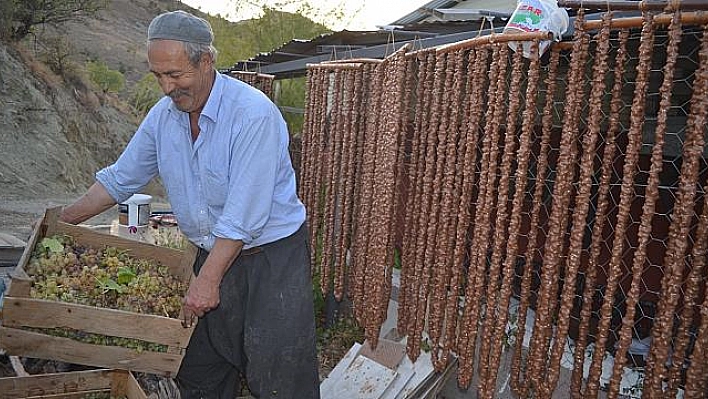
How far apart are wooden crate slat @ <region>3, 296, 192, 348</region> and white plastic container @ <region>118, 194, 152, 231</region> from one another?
3046mm

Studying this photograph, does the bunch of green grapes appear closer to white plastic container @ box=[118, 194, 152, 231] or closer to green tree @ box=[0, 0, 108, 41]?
white plastic container @ box=[118, 194, 152, 231]

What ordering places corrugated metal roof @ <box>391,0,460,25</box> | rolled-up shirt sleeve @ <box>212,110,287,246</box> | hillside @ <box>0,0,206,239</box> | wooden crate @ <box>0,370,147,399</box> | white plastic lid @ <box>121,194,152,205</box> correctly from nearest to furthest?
→ rolled-up shirt sleeve @ <box>212,110,287,246</box>
wooden crate @ <box>0,370,147,399</box>
white plastic lid @ <box>121,194,152,205</box>
corrugated metal roof @ <box>391,0,460,25</box>
hillside @ <box>0,0,206,239</box>

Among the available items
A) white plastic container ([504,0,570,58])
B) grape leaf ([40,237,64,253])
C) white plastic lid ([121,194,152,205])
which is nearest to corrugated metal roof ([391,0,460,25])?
white plastic lid ([121,194,152,205])

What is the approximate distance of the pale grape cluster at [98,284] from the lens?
2582 millimetres

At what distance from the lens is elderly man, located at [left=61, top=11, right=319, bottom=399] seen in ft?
8.47

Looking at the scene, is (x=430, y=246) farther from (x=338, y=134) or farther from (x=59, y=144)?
(x=59, y=144)

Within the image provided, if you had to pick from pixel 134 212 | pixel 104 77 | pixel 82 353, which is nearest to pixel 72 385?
pixel 82 353

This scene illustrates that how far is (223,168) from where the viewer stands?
2736 mm

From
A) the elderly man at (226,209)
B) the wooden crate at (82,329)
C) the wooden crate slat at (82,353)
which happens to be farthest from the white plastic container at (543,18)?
the wooden crate slat at (82,353)

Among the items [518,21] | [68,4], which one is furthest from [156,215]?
[68,4]

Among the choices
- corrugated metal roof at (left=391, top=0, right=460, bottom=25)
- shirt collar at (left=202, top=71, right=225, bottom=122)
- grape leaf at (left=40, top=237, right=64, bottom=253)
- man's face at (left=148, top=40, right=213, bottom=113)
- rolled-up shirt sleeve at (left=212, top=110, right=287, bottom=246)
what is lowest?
grape leaf at (left=40, top=237, right=64, bottom=253)

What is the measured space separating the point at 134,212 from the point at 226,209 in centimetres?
321

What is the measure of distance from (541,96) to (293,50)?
2.73 metres

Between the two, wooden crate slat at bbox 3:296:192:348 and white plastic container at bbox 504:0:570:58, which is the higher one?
white plastic container at bbox 504:0:570:58
